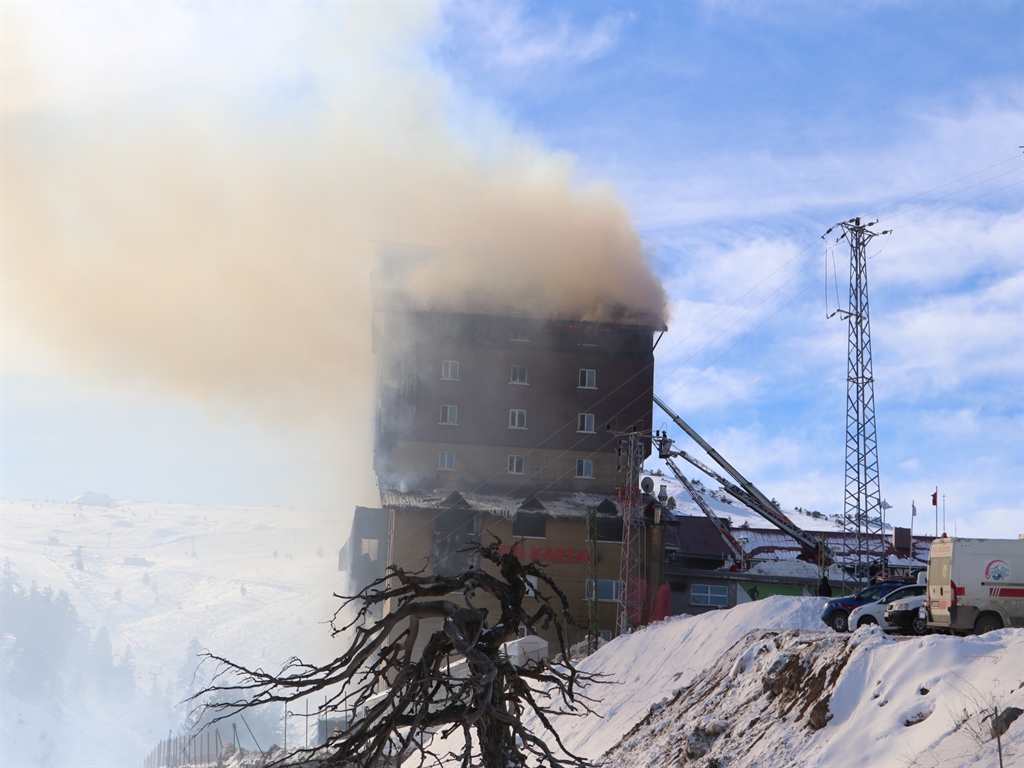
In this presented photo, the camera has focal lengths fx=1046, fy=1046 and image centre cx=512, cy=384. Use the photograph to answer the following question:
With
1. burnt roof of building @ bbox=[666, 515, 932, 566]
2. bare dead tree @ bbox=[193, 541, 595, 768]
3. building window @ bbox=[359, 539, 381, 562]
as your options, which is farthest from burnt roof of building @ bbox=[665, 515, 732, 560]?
bare dead tree @ bbox=[193, 541, 595, 768]

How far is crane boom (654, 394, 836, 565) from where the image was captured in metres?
73.1

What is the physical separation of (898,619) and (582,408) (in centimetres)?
4560

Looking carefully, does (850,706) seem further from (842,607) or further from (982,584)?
(842,607)

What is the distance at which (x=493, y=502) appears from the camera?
68.3 m

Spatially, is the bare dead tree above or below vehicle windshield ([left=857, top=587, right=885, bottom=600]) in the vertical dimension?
above

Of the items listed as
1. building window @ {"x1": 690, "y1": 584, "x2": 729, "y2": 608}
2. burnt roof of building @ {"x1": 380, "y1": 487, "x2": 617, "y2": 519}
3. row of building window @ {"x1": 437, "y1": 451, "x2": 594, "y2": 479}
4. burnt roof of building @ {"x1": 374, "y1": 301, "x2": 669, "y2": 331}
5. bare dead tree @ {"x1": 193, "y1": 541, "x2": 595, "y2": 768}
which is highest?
burnt roof of building @ {"x1": 374, "y1": 301, "x2": 669, "y2": 331}

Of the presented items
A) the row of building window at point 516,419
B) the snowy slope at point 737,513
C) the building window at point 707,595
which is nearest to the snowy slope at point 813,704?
the building window at point 707,595

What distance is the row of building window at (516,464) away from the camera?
7262 centimetres

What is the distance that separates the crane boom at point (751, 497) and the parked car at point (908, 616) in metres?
40.6

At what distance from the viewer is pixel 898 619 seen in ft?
98.5

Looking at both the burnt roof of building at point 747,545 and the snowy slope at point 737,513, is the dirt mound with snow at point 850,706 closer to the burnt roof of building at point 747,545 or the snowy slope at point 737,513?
the burnt roof of building at point 747,545

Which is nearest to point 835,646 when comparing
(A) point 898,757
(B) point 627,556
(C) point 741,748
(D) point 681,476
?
(C) point 741,748

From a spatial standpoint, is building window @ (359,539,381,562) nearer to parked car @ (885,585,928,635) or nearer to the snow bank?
the snow bank

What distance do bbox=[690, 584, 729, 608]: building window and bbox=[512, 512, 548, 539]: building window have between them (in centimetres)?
1056
